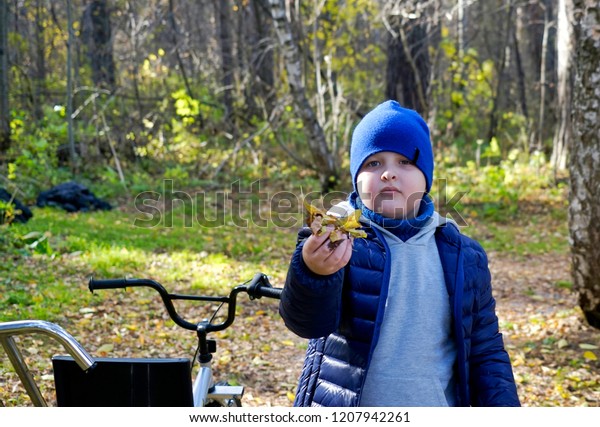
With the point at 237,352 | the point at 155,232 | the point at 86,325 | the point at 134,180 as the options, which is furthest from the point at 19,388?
the point at 134,180

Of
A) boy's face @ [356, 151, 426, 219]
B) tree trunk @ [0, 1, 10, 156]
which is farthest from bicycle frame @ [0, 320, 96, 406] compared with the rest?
tree trunk @ [0, 1, 10, 156]

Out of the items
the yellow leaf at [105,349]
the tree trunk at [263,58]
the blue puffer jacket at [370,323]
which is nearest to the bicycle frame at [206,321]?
the blue puffer jacket at [370,323]

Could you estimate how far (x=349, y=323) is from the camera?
2.05 metres

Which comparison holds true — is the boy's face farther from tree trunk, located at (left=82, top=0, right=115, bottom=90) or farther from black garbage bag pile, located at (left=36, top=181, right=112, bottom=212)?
tree trunk, located at (left=82, top=0, right=115, bottom=90)

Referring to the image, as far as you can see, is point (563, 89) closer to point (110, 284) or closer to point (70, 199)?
point (70, 199)

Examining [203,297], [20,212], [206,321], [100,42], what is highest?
[100,42]

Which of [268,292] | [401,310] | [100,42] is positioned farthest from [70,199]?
[401,310]

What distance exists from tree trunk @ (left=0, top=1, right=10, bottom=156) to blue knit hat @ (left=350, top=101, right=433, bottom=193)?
12074mm

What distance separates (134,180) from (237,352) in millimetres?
8529

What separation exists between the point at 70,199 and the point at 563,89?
8.81 metres

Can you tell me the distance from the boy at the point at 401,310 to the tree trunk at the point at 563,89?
32.7 ft

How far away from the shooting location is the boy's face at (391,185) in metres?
2.14

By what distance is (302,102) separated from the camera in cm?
1201

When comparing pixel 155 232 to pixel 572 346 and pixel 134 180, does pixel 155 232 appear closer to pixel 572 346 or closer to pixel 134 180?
pixel 134 180
